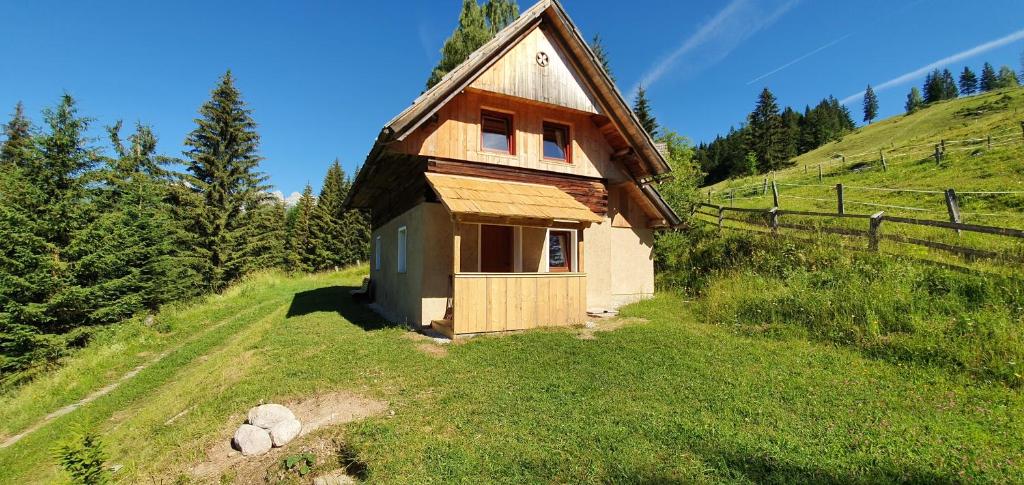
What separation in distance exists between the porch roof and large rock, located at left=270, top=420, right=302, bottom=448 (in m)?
4.47

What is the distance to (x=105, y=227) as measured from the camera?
15195 mm

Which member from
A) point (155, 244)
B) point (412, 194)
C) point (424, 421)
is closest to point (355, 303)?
point (412, 194)

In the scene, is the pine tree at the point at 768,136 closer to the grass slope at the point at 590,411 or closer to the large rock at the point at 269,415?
the grass slope at the point at 590,411

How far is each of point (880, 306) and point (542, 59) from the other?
9286 millimetres

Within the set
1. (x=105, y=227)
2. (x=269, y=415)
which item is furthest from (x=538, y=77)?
(x=105, y=227)

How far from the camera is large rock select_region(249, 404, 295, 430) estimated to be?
16.7ft

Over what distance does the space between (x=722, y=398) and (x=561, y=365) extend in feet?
8.00

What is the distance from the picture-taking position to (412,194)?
11.0 metres

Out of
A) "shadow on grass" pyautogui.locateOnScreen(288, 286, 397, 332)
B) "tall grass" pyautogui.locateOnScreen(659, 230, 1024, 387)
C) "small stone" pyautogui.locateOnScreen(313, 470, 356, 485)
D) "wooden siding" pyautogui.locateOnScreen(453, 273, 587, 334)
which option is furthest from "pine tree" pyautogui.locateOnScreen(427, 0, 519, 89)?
"small stone" pyautogui.locateOnScreen(313, 470, 356, 485)

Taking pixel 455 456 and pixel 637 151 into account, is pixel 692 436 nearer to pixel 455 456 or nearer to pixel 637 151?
pixel 455 456

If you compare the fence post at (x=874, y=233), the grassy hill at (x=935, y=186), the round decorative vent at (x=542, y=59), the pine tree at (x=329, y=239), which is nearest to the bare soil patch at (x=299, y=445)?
the round decorative vent at (x=542, y=59)

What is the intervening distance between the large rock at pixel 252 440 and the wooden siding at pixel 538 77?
8.29 metres

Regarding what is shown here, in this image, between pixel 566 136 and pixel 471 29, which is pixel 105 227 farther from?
pixel 471 29

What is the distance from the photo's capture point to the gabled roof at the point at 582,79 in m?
9.16
